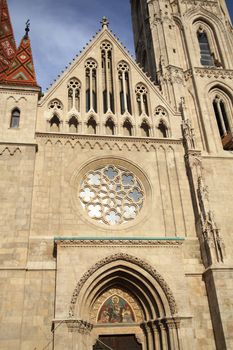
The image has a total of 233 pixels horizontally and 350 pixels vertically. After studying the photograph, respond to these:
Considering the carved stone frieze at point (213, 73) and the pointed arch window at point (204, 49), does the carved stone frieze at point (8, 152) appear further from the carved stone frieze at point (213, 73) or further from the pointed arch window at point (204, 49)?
the pointed arch window at point (204, 49)

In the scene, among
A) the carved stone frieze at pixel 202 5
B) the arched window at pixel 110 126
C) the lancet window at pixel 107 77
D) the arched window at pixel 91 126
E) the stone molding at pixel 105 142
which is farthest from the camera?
the carved stone frieze at pixel 202 5

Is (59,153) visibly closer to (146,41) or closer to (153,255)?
(153,255)

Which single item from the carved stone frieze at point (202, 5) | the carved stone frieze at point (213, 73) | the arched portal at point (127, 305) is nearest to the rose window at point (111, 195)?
the arched portal at point (127, 305)

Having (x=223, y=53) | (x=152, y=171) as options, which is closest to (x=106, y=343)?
(x=152, y=171)

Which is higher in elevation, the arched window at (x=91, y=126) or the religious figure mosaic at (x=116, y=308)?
the arched window at (x=91, y=126)

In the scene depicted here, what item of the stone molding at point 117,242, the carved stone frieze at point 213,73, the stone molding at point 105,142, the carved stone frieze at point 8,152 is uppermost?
the carved stone frieze at point 213,73

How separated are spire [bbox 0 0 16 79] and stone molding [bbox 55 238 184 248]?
9.61 metres

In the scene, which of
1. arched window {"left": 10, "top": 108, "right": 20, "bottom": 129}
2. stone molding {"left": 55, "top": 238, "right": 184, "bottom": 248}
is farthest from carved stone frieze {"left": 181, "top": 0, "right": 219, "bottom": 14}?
stone molding {"left": 55, "top": 238, "right": 184, "bottom": 248}

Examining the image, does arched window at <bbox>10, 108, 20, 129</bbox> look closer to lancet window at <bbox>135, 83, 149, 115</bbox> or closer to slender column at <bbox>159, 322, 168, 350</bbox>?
lancet window at <bbox>135, 83, 149, 115</bbox>

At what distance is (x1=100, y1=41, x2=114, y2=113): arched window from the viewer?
16.1m

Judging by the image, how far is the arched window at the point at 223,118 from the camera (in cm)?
1647

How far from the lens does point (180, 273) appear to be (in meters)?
12.0

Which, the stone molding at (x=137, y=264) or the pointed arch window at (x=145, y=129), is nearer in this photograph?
the stone molding at (x=137, y=264)

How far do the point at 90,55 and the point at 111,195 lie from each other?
23.3 feet
